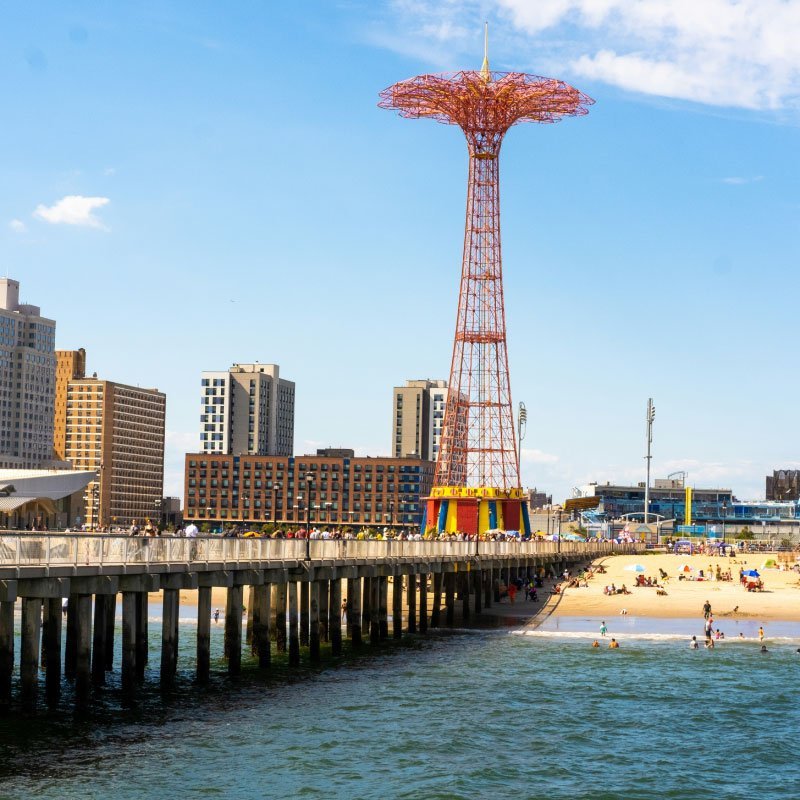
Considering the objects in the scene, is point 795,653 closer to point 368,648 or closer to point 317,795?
point 368,648

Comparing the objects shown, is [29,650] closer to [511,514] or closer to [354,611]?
[354,611]

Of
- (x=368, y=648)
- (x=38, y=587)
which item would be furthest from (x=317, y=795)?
(x=368, y=648)

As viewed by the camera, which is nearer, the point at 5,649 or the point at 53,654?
the point at 5,649

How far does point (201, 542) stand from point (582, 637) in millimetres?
28354

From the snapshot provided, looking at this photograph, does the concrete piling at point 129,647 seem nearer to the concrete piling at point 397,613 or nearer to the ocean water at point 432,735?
the ocean water at point 432,735

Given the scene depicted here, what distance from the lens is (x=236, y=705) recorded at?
41500 mm

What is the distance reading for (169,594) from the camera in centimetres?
4322

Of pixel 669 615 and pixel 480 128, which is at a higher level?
pixel 480 128

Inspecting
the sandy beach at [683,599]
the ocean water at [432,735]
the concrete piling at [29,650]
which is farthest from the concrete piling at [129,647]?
the sandy beach at [683,599]

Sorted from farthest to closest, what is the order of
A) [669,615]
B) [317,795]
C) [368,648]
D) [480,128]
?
1. [480,128]
2. [669,615]
3. [368,648]
4. [317,795]

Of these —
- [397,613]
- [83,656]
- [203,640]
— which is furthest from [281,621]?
[83,656]

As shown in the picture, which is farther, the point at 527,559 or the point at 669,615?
the point at 527,559

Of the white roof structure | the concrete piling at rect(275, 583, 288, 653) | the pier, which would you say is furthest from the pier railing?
the white roof structure

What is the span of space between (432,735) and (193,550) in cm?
1055
